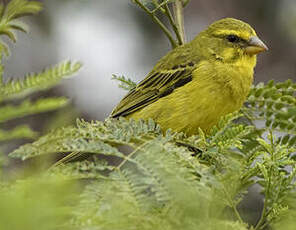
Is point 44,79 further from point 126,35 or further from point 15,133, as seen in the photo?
point 126,35

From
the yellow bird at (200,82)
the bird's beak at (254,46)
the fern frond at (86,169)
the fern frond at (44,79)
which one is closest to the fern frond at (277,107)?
the yellow bird at (200,82)

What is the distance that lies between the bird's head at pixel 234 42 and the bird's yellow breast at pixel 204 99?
82mm

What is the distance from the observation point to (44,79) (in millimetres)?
1507

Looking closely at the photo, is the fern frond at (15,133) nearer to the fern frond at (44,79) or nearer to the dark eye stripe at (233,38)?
the fern frond at (44,79)

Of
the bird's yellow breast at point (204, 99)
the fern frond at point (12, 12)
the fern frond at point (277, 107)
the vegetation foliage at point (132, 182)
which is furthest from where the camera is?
the bird's yellow breast at point (204, 99)

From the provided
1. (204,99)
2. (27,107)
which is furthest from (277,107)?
(27,107)

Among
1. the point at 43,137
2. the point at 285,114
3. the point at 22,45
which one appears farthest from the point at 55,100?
the point at 22,45

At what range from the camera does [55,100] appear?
148 centimetres

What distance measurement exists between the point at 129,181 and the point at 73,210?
0.32 meters

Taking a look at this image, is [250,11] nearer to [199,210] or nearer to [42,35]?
[42,35]

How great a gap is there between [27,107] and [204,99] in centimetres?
→ 213

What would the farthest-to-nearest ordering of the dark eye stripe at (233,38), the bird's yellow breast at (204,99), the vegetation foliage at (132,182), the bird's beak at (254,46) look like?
the dark eye stripe at (233,38) < the bird's beak at (254,46) < the bird's yellow breast at (204,99) < the vegetation foliage at (132,182)

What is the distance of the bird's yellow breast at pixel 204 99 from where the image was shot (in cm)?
339

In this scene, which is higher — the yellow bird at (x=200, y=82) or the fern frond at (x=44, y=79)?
the fern frond at (x=44, y=79)
